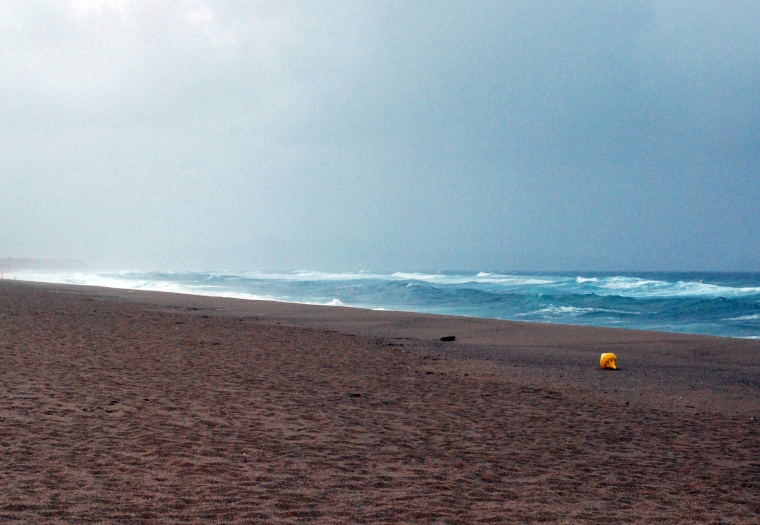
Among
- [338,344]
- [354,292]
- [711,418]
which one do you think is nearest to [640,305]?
[354,292]

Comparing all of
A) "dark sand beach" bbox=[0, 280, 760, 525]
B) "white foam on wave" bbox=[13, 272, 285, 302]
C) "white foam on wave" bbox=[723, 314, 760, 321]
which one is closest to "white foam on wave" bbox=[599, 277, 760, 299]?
"white foam on wave" bbox=[723, 314, 760, 321]

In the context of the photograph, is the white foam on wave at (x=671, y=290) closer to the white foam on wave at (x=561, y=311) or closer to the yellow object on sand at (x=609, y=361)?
the white foam on wave at (x=561, y=311)

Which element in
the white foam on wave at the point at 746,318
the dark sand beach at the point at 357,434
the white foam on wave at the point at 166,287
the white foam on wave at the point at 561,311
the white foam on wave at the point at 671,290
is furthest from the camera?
the white foam on wave at the point at 671,290

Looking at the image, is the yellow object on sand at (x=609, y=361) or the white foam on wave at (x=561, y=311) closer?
the yellow object on sand at (x=609, y=361)

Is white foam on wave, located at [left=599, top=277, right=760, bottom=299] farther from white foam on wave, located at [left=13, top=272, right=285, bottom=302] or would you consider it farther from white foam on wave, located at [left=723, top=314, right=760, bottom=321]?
white foam on wave, located at [left=13, top=272, right=285, bottom=302]

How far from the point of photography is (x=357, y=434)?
7070 mm

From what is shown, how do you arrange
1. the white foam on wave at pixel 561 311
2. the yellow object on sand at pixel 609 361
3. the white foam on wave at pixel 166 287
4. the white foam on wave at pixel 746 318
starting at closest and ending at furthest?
the yellow object on sand at pixel 609 361, the white foam on wave at pixel 746 318, the white foam on wave at pixel 561 311, the white foam on wave at pixel 166 287

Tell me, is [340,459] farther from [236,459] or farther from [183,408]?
[183,408]

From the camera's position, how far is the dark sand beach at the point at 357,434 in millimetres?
4930

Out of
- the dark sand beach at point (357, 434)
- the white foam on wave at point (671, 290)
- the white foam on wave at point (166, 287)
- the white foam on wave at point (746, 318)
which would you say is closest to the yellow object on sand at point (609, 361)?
the dark sand beach at point (357, 434)

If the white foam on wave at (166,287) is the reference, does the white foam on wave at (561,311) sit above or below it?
below

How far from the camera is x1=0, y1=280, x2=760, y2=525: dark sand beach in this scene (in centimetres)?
493

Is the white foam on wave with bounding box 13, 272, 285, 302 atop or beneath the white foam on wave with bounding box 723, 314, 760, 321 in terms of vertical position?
atop

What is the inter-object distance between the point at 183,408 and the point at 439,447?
303 centimetres
